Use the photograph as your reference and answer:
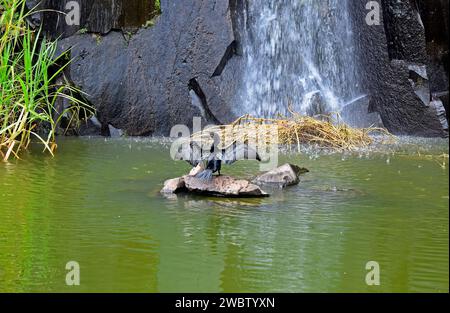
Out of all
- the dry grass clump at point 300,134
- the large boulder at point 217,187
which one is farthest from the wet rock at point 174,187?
the dry grass clump at point 300,134

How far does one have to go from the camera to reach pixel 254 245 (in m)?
3.40

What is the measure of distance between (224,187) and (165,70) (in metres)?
4.99

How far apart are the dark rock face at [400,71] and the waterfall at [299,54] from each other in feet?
0.78

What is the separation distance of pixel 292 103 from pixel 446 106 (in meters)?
2.01

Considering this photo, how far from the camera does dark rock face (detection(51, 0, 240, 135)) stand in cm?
929

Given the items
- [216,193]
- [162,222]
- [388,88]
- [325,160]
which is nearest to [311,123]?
[325,160]

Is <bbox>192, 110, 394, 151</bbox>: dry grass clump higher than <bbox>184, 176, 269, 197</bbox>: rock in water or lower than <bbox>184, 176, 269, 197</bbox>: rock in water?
higher

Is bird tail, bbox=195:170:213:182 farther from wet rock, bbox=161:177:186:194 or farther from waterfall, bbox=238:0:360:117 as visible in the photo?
waterfall, bbox=238:0:360:117

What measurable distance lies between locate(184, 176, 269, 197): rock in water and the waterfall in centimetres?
482

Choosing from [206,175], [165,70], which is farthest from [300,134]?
[206,175]

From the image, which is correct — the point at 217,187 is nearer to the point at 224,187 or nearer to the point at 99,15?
the point at 224,187

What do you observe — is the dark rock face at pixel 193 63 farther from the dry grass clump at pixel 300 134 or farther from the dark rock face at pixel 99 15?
the dry grass clump at pixel 300 134

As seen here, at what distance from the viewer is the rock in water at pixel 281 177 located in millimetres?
5156

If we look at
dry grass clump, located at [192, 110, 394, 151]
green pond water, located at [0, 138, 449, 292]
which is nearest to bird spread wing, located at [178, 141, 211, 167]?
green pond water, located at [0, 138, 449, 292]
